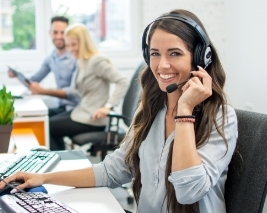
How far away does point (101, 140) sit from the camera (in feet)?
10.0

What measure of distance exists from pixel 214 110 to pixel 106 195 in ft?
1.24

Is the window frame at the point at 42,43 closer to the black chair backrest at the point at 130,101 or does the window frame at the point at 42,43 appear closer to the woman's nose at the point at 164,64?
the black chair backrest at the point at 130,101

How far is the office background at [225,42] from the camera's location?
3.25 metres

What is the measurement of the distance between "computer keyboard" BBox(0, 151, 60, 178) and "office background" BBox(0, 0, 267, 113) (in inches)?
71.7

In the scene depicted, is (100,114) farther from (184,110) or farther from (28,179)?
(184,110)

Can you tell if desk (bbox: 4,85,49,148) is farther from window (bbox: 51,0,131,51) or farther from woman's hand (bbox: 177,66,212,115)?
window (bbox: 51,0,131,51)

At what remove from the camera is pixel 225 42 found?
3895 mm

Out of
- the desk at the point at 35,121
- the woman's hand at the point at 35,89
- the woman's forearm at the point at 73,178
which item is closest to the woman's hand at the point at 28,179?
the woman's forearm at the point at 73,178

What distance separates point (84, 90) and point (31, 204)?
Result: 227cm

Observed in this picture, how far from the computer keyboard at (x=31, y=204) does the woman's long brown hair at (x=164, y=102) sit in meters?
0.33

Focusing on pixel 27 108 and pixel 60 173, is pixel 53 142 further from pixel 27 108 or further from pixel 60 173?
pixel 60 173

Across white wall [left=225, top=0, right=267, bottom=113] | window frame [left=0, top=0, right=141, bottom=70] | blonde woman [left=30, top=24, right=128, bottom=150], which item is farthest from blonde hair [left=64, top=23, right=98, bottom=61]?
white wall [left=225, top=0, right=267, bottom=113]

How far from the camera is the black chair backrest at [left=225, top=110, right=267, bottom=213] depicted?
1.23 metres

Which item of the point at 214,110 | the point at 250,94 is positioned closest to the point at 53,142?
the point at 250,94
